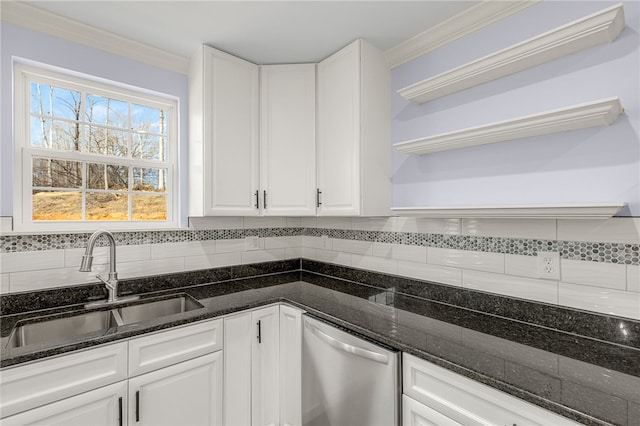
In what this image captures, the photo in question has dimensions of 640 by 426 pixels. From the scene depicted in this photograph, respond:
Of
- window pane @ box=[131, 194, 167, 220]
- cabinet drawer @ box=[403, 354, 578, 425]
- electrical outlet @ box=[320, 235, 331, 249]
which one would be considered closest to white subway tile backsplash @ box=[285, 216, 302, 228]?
electrical outlet @ box=[320, 235, 331, 249]

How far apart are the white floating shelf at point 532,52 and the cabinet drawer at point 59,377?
1887 mm

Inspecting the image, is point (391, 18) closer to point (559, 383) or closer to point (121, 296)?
point (559, 383)

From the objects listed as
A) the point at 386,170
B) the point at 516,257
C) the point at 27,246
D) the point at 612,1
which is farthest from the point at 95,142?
the point at 612,1

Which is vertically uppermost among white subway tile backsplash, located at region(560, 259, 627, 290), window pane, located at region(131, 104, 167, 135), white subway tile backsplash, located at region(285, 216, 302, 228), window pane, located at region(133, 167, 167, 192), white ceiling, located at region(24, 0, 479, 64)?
white ceiling, located at region(24, 0, 479, 64)

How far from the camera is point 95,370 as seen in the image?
1.32m

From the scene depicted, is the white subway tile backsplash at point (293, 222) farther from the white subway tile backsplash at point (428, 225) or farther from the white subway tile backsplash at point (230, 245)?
the white subway tile backsplash at point (428, 225)

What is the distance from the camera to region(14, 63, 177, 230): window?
172 centimetres

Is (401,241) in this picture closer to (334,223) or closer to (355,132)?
(334,223)

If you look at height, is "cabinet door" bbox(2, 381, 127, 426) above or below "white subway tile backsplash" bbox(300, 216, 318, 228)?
below

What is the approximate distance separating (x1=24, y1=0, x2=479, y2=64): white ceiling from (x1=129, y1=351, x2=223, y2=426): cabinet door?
1.75m

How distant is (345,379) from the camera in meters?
1.48

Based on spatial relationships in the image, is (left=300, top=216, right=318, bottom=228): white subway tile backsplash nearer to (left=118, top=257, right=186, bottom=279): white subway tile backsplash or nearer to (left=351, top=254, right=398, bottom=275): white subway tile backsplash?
(left=351, top=254, right=398, bottom=275): white subway tile backsplash

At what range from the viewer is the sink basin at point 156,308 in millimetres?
1762

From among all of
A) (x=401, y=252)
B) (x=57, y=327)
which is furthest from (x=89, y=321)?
(x=401, y=252)
